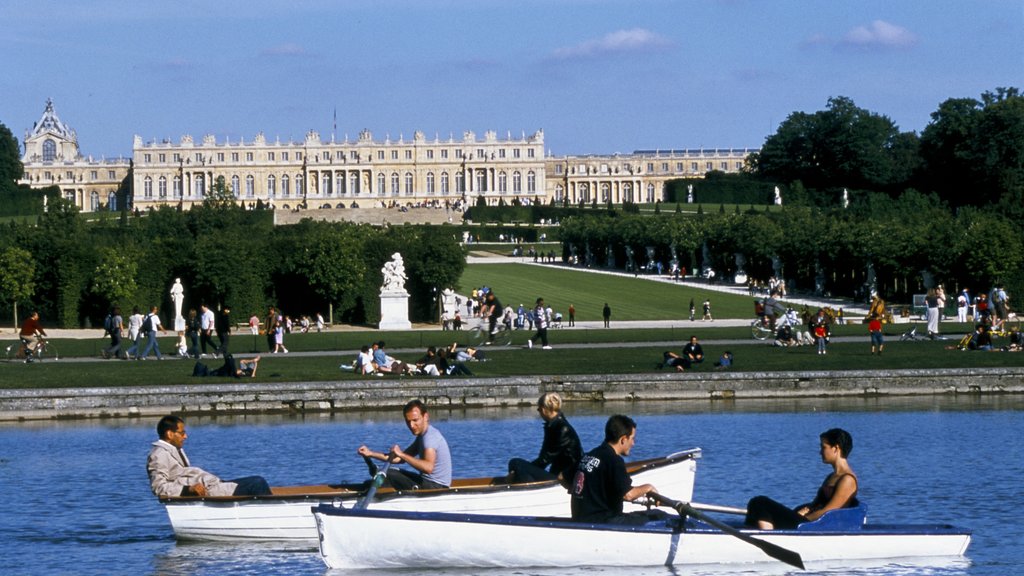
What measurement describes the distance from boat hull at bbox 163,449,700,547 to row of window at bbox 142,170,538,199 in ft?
488

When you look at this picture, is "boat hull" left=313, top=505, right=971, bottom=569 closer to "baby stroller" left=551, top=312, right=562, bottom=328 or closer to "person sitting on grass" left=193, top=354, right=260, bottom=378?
"person sitting on grass" left=193, top=354, right=260, bottom=378

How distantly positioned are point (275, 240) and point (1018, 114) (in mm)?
51870

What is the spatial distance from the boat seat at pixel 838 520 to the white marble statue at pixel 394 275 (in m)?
31.3

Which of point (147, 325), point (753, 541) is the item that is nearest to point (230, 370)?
point (147, 325)

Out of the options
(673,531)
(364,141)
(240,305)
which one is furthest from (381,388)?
(364,141)

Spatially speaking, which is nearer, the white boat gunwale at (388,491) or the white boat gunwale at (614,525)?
the white boat gunwale at (614,525)

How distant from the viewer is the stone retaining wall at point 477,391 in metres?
27.5

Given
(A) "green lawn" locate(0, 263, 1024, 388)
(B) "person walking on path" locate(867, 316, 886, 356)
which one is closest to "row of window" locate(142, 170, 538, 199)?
(A) "green lawn" locate(0, 263, 1024, 388)

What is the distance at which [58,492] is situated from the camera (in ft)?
66.9

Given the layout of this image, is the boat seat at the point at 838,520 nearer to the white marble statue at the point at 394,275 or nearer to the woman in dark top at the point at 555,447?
the woman in dark top at the point at 555,447

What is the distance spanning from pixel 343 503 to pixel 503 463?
5.58 meters

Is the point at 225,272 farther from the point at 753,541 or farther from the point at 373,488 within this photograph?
the point at 753,541

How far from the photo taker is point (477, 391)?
92.9 feet

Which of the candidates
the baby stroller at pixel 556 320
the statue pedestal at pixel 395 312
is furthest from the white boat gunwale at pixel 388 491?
the baby stroller at pixel 556 320
